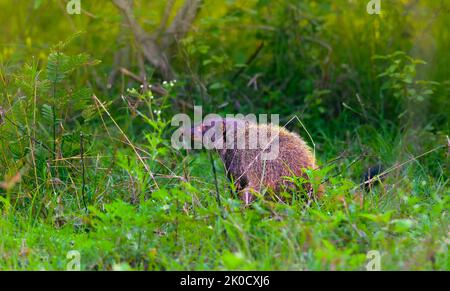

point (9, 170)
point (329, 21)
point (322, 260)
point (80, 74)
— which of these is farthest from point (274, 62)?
point (322, 260)

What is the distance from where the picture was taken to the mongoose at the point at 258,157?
4273 millimetres

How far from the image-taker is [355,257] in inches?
125

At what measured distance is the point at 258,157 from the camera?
434 centimetres

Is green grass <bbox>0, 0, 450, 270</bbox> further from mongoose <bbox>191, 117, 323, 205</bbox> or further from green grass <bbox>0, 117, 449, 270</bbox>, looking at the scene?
mongoose <bbox>191, 117, 323, 205</bbox>

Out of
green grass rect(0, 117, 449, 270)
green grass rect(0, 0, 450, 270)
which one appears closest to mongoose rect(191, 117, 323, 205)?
green grass rect(0, 0, 450, 270)

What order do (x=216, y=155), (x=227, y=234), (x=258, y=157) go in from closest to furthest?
A: (x=227, y=234), (x=258, y=157), (x=216, y=155)

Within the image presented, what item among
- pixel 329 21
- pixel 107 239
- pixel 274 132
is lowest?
pixel 107 239

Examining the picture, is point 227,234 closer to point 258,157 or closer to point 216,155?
point 258,157

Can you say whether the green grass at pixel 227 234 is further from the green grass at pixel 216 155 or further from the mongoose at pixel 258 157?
the mongoose at pixel 258 157

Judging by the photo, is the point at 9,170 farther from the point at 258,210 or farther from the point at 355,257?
the point at 355,257

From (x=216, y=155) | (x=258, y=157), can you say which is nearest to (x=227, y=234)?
(x=258, y=157)

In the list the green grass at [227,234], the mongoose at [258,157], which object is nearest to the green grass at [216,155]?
the green grass at [227,234]

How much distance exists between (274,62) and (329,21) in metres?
0.78

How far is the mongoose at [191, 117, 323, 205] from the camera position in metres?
4.27
